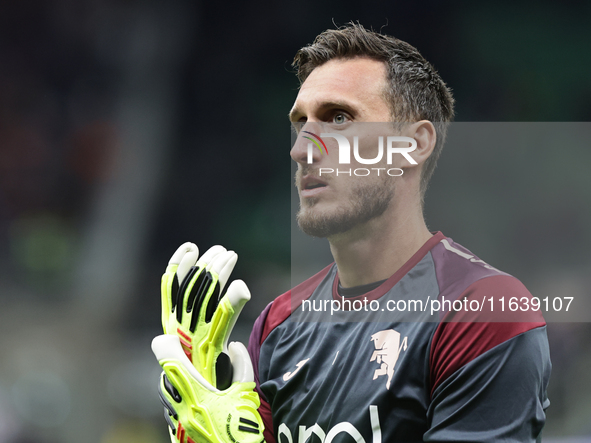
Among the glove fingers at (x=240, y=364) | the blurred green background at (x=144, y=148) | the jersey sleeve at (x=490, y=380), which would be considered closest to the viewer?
the jersey sleeve at (x=490, y=380)

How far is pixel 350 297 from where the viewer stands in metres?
1.31

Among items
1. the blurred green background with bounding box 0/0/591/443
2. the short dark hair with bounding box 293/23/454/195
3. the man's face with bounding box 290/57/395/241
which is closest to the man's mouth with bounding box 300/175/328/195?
the man's face with bounding box 290/57/395/241

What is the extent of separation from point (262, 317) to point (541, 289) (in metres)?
0.90

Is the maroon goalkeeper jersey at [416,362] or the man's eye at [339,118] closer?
the maroon goalkeeper jersey at [416,362]

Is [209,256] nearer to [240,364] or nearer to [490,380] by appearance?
[240,364]

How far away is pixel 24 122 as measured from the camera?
3.79m

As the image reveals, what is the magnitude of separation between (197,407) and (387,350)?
0.46 metres

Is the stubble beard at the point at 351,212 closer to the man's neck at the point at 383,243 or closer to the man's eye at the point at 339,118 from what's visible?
the man's neck at the point at 383,243

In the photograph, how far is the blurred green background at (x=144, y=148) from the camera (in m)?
3.12

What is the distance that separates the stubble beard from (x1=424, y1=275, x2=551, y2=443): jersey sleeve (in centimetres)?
36

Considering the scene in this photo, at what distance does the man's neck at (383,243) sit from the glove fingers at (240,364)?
36 centimetres

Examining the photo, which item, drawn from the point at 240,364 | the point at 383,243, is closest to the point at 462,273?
the point at 383,243

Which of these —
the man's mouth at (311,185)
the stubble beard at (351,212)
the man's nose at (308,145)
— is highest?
the man's nose at (308,145)

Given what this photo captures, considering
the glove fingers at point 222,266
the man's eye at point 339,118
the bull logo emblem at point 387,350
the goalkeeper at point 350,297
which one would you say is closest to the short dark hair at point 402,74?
the goalkeeper at point 350,297
